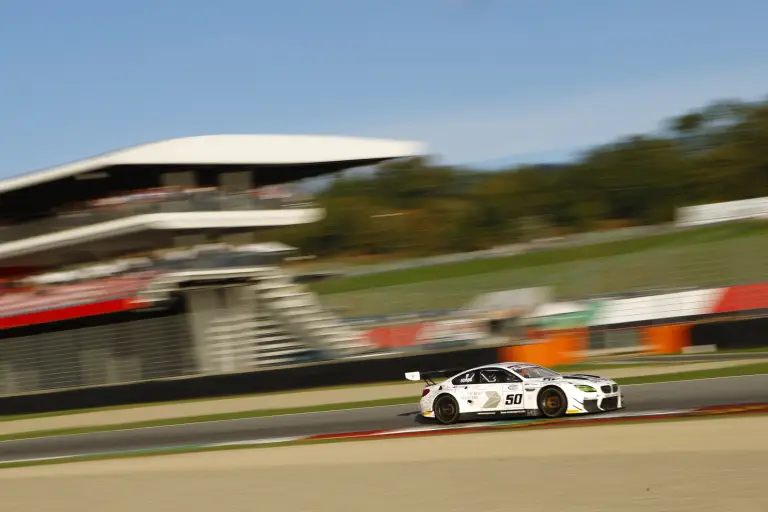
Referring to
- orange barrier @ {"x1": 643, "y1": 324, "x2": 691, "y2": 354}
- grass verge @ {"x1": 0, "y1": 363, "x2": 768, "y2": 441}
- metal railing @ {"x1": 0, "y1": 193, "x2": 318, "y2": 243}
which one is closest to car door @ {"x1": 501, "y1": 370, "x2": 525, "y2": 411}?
grass verge @ {"x1": 0, "y1": 363, "x2": 768, "y2": 441}

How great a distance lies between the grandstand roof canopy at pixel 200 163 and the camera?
28.9 meters

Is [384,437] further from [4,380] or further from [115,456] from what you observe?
[4,380]

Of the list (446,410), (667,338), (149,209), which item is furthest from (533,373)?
(149,209)

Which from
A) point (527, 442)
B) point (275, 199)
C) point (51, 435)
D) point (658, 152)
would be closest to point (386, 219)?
point (658, 152)

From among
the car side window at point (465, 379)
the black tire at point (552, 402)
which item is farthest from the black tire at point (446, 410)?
the black tire at point (552, 402)

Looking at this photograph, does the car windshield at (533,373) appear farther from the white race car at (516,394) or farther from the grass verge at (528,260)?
the grass verge at (528,260)

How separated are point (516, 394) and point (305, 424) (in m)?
5.04

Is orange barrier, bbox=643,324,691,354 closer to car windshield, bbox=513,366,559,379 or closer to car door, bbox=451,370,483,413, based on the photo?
car windshield, bbox=513,366,559,379

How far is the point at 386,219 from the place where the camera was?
224ft

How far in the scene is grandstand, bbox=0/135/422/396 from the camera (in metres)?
27.2

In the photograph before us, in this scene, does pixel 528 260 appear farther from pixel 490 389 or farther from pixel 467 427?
pixel 467 427

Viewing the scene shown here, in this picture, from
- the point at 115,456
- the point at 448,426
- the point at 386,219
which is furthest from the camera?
the point at 386,219

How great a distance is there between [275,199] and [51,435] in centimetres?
1010

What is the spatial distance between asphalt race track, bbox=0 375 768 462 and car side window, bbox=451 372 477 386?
117 cm
